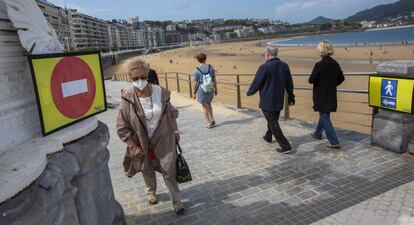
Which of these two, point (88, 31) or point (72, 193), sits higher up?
point (88, 31)

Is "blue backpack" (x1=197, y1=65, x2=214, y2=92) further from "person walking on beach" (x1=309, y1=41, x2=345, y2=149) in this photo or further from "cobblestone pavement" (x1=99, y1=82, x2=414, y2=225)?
"person walking on beach" (x1=309, y1=41, x2=345, y2=149)

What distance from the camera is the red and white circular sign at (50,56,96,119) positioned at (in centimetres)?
221

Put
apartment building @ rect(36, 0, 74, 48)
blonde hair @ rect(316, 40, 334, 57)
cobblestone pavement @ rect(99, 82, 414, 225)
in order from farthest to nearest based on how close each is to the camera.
→ blonde hair @ rect(316, 40, 334, 57)
apartment building @ rect(36, 0, 74, 48)
cobblestone pavement @ rect(99, 82, 414, 225)

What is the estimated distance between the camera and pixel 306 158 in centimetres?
469

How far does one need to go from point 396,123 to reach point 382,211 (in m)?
1.74

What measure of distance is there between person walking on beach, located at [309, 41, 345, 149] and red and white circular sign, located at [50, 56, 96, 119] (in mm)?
3355

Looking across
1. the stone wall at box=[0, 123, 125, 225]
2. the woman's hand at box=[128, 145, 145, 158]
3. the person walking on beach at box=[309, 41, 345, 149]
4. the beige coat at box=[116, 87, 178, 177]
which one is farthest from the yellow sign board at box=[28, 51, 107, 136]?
the person walking on beach at box=[309, 41, 345, 149]

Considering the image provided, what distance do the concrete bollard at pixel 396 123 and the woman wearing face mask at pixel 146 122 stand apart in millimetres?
3009

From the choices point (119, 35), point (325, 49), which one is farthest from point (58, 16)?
point (119, 35)

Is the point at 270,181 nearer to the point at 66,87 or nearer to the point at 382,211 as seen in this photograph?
the point at 382,211

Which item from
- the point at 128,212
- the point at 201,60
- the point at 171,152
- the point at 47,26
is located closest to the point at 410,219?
the point at 171,152

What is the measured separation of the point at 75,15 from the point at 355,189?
126972mm

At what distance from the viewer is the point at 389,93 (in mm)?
4520

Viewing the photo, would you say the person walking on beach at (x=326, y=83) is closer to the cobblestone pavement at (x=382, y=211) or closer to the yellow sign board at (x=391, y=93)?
the yellow sign board at (x=391, y=93)
